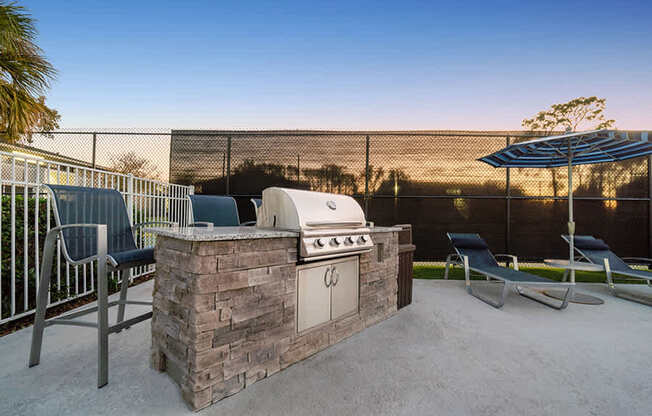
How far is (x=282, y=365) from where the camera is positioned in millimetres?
1826

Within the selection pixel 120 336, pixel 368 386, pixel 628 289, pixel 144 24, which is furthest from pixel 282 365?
pixel 144 24

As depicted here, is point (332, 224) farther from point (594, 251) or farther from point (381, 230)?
point (594, 251)

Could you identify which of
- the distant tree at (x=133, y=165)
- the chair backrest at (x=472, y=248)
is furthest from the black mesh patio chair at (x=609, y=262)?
the distant tree at (x=133, y=165)

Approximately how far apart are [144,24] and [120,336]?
679 centimetres

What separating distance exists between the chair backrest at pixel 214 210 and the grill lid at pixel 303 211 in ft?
3.52

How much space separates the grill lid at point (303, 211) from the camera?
1.94 m

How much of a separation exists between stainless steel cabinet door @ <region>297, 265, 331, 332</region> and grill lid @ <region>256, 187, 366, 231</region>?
0.39 m

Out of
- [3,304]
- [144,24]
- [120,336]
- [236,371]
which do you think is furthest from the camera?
[144,24]

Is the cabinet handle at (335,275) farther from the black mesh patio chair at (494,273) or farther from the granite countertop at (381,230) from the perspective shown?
the black mesh patio chair at (494,273)

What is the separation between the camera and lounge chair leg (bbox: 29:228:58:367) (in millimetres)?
1680

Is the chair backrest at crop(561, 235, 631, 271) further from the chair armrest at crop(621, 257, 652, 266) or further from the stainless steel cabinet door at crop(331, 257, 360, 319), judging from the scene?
the stainless steel cabinet door at crop(331, 257, 360, 319)

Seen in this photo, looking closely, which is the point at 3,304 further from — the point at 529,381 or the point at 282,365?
the point at 529,381

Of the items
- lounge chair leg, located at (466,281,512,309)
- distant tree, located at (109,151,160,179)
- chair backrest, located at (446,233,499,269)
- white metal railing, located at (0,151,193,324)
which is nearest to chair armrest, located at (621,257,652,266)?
chair backrest, located at (446,233,499,269)

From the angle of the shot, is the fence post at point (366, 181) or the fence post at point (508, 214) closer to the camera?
the fence post at point (508, 214)
